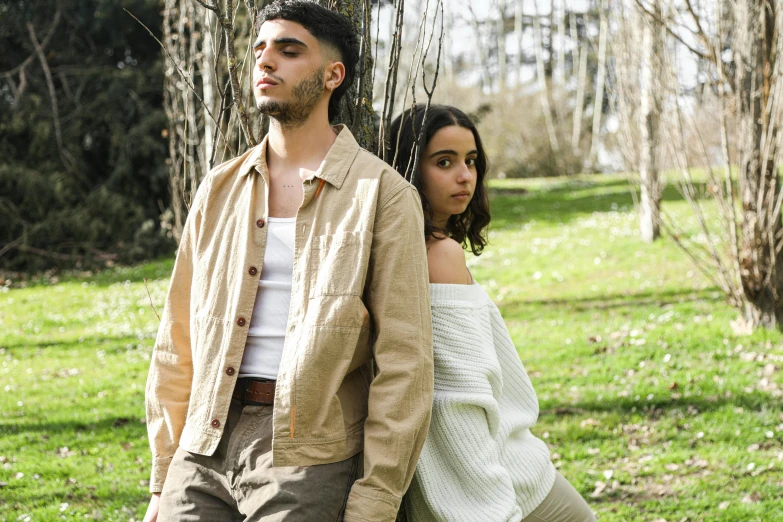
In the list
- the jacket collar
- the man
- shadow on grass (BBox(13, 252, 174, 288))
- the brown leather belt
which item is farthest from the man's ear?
shadow on grass (BBox(13, 252, 174, 288))

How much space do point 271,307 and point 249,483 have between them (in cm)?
46

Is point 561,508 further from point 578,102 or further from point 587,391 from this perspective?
point 578,102

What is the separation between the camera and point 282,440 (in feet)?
6.25

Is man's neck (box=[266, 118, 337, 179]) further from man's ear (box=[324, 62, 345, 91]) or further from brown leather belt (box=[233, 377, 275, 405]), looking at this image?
brown leather belt (box=[233, 377, 275, 405])

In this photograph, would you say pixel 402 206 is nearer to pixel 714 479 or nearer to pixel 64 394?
pixel 714 479

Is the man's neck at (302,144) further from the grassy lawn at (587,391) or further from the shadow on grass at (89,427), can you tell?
the shadow on grass at (89,427)

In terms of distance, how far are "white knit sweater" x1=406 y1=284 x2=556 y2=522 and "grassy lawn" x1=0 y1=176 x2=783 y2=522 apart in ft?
7.37

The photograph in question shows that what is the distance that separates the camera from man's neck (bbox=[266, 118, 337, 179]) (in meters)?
2.17

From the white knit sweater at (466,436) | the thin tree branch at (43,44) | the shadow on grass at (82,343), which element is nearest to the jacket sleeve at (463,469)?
the white knit sweater at (466,436)

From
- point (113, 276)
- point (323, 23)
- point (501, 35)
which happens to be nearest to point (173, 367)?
point (323, 23)

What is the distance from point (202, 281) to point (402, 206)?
632 millimetres

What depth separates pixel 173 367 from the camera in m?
2.30

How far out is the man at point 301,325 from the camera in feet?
6.26

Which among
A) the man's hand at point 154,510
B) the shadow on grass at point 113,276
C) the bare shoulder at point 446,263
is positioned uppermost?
the bare shoulder at point 446,263
